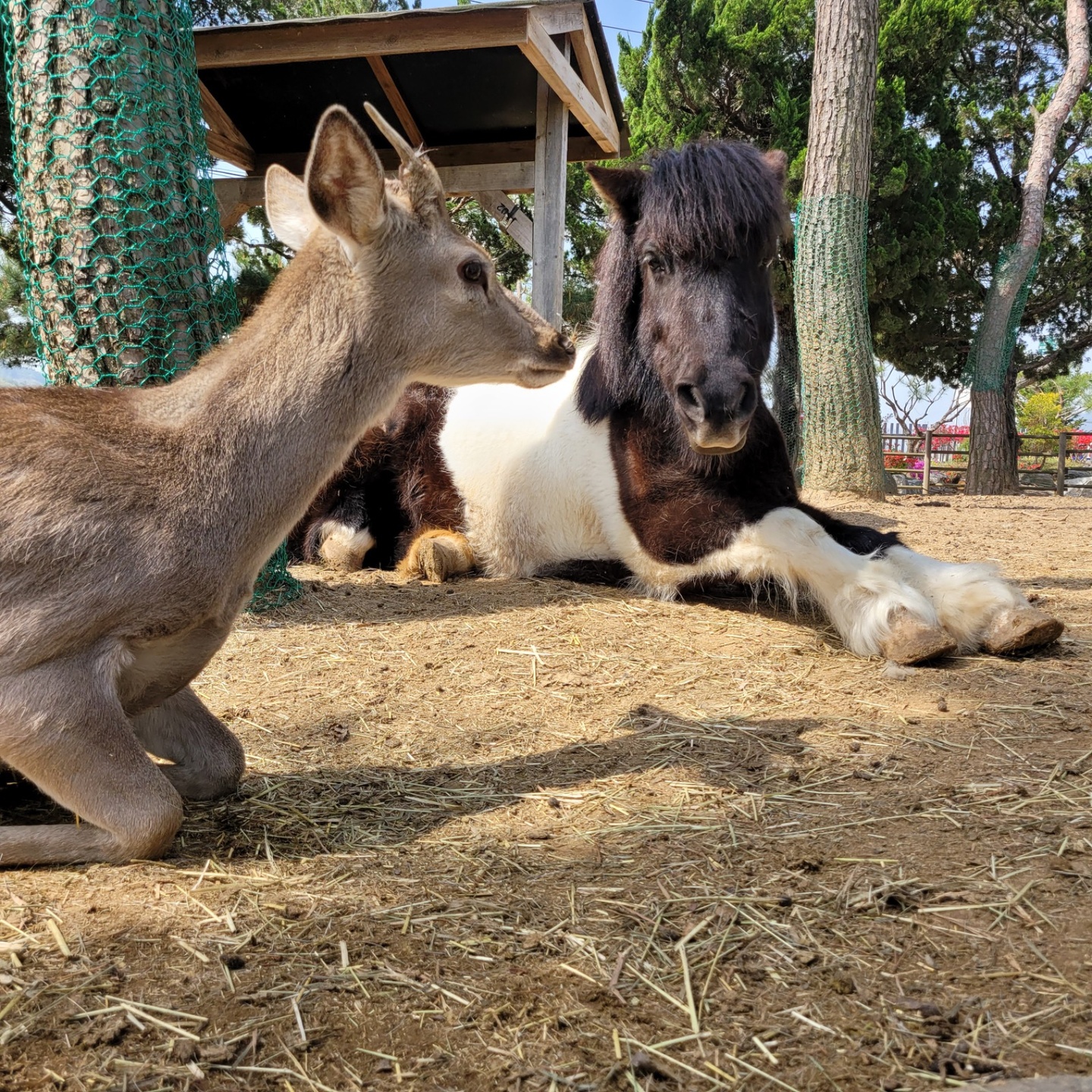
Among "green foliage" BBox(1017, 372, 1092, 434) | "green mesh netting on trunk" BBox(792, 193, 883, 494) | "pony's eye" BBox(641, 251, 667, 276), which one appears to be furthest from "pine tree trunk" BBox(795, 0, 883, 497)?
"green foliage" BBox(1017, 372, 1092, 434)

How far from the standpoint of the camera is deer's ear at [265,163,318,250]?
3154 millimetres

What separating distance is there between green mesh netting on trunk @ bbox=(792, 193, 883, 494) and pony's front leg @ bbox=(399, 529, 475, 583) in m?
5.07

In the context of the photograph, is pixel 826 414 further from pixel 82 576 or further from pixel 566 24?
pixel 82 576

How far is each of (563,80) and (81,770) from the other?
6919 millimetres

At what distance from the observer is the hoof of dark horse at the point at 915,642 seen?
3.72 metres

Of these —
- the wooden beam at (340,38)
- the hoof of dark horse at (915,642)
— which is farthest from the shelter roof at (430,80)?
the hoof of dark horse at (915,642)

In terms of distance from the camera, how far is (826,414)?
30.8 feet

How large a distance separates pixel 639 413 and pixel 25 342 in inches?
595

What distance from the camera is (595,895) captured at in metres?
2.08

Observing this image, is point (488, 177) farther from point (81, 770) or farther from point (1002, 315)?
point (1002, 315)

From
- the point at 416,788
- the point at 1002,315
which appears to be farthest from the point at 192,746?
the point at 1002,315

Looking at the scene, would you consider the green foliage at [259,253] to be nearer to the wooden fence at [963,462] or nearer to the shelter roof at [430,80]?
the shelter roof at [430,80]

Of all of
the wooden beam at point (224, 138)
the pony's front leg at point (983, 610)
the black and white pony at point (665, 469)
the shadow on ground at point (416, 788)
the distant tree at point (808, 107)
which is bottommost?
the shadow on ground at point (416, 788)

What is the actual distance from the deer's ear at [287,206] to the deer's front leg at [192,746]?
153 centimetres
